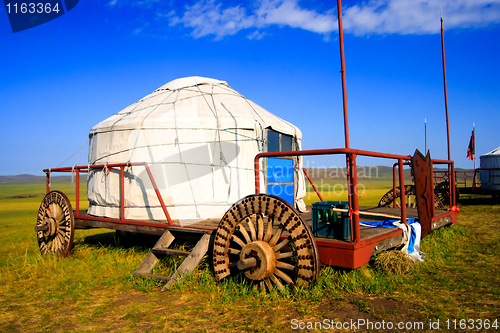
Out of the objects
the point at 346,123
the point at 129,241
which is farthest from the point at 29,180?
the point at 346,123

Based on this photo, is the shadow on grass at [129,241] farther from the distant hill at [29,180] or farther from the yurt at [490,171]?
the distant hill at [29,180]

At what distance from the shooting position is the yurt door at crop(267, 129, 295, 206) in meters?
7.34

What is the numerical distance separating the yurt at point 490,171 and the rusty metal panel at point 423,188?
34.7 ft

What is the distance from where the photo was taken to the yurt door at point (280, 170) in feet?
24.1

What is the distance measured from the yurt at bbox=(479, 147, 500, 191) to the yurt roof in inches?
411

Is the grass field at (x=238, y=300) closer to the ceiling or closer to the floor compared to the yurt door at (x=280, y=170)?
closer to the floor

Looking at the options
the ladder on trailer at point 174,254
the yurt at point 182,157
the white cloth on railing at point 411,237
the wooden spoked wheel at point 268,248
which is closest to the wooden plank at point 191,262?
the ladder on trailer at point 174,254

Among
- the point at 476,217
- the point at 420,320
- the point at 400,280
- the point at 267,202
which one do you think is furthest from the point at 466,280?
the point at 476,217

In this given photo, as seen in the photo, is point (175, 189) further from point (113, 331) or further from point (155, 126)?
point (113, 331)

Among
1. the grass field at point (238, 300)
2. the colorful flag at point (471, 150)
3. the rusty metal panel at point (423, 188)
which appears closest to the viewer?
the grass field at point (238, 300)

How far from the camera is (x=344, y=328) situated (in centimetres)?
297

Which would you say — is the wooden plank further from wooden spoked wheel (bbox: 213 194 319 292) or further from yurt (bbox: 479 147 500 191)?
yurt (bbox: 479 147 500 191)

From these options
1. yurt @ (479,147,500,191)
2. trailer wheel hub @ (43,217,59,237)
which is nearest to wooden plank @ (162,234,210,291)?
trailer wheel hub @ (43,217,59,237)

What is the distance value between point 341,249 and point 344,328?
81cm
